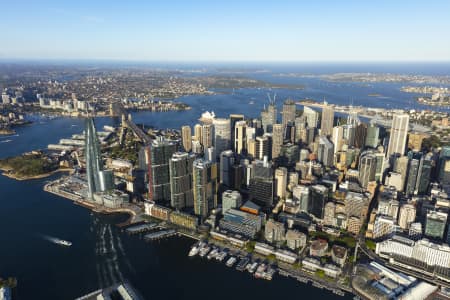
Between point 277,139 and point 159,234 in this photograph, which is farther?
point 277,139

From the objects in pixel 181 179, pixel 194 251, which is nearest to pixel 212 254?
pixel 194 251

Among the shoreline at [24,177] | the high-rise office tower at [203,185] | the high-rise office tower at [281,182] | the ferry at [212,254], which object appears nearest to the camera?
the ferry at [212,254]

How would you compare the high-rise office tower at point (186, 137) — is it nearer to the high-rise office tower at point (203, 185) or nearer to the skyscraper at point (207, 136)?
the skyscraper at point (207, 136)

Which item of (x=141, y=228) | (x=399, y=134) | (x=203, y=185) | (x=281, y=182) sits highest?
(x=399, y=134)

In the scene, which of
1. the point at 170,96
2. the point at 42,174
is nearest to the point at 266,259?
the point at 42,174

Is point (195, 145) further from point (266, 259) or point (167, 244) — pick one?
point (266, 259)

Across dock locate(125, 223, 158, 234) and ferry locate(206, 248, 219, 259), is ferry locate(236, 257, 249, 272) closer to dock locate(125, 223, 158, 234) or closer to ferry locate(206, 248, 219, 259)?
ferry locate(206, 248, 219, 259)

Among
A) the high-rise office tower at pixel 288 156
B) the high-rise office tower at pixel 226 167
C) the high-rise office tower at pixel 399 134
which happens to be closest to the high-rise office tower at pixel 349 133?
the high-rise office tower at pixel 399 134

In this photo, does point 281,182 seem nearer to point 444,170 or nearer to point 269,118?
point 444,170
